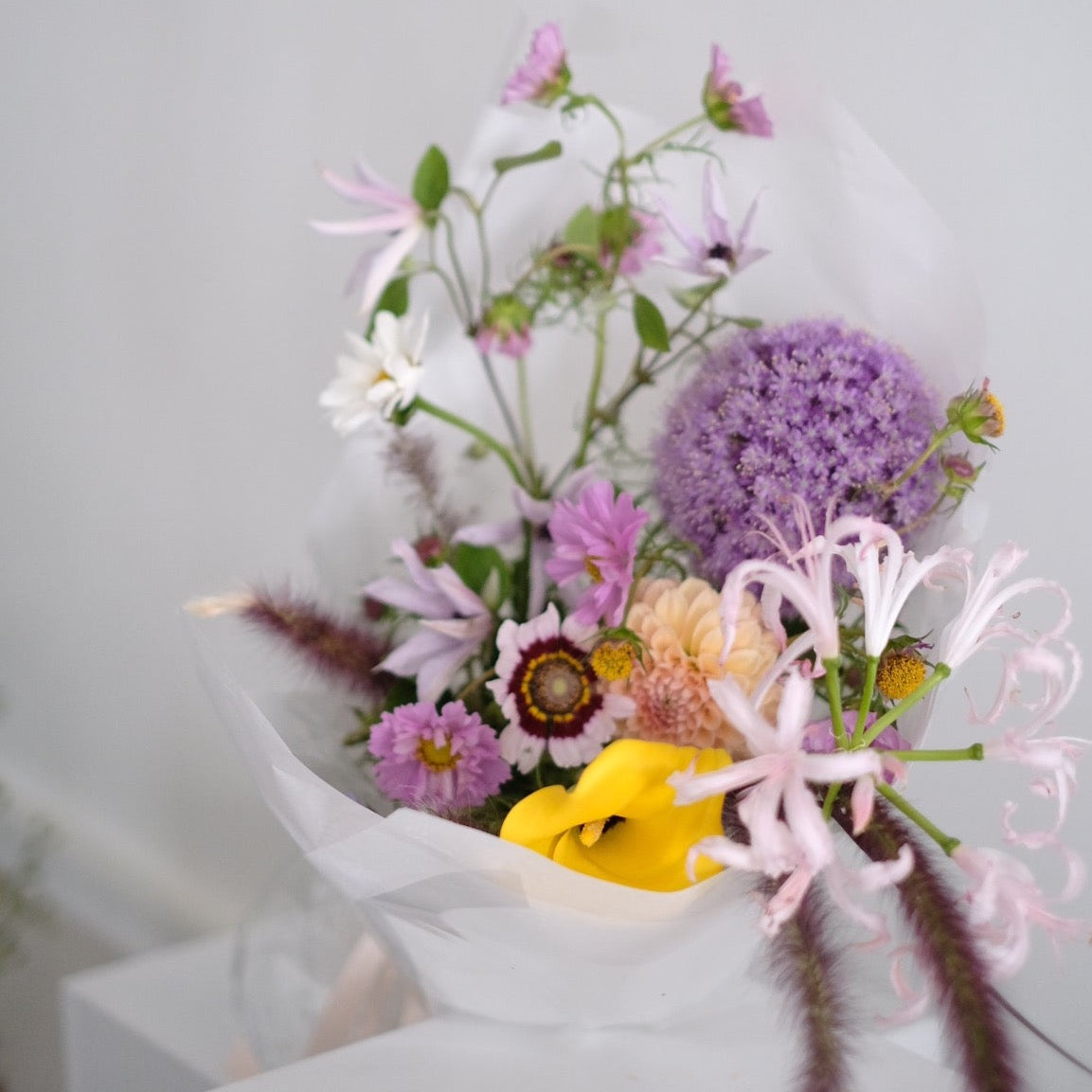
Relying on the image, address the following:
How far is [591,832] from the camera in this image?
15.8 inches

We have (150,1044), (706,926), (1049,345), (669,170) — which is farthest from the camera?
(150,1044)

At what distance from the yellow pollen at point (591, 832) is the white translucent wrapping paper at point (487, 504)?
1.2 inches

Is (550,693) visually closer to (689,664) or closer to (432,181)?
(689,664)

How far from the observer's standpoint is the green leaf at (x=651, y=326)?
0.51m

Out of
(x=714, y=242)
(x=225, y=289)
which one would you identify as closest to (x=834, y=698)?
(x=714, y=242)

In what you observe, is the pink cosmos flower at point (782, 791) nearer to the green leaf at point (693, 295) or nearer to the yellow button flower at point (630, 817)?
the yellow button flower at point (630, 817)

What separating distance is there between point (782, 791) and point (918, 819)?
6 centimetres

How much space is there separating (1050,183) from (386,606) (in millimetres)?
455

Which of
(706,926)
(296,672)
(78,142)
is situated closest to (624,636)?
(706,926)

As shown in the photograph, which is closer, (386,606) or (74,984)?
(386,606)

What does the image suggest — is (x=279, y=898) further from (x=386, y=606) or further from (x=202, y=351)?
(x=202, y=351)

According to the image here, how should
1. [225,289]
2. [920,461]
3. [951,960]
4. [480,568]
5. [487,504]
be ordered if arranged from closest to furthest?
[951,960] → [920,461] → [480,568] → [487,504] → [225,289]

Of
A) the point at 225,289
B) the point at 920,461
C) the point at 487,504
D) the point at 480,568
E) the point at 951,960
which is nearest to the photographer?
the point at 951,960

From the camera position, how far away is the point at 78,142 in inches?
40.7
